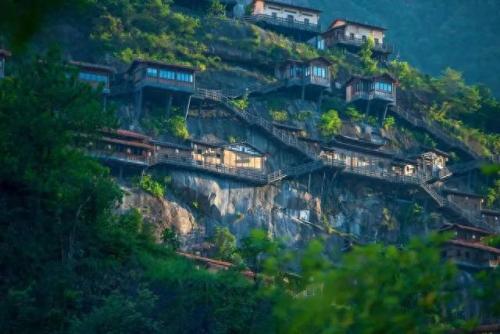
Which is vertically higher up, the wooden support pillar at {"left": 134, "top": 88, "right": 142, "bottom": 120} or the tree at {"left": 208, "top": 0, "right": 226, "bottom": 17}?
the tree at {"left": 208, "top": 0, "right": 226, "bottom": 17}

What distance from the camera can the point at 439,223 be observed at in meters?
73.6

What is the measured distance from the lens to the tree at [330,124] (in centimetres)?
7581

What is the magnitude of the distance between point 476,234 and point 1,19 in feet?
213

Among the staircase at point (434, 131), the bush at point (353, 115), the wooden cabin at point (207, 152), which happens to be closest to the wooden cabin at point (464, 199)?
the staircase at point (434, 131)

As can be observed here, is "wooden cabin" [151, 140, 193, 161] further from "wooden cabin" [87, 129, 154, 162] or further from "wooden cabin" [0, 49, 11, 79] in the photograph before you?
"wooden cabin" [0, 49, 11, 79]

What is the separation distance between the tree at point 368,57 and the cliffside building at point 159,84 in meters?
19.1

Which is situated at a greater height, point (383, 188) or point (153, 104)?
point (153, 104)

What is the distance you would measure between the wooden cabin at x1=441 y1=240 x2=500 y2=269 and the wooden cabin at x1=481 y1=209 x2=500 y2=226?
5305 mm

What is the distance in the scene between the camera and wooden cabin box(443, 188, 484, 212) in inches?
3000

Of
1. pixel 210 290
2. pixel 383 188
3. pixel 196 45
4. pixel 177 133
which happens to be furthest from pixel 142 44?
pixel 210 290

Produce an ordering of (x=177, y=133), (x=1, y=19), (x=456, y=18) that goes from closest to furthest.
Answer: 1. (x=1, y=19)
2. (x=177, y=133)
3. (x=456, y=18)

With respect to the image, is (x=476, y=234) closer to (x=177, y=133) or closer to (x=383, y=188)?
(x=383, y=188)

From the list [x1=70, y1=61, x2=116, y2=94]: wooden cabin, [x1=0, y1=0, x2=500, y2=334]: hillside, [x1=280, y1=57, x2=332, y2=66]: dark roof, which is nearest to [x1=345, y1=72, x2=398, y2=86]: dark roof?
[x1=0, y1=0, x2=500, y2=334]: hillside

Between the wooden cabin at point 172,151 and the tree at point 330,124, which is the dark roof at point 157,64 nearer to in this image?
the wooden cabin at point 172,151
